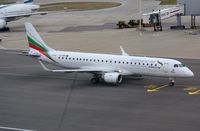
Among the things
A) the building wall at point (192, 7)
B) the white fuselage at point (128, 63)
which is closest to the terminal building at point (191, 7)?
the building wall at point (192, 7)

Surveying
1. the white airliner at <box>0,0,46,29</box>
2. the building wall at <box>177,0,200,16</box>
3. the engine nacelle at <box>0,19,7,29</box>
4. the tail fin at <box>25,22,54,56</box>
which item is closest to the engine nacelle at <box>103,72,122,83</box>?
the tail fin at <box>25,22,54,56</box>

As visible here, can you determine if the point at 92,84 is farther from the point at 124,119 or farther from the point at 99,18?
the point at 99,18

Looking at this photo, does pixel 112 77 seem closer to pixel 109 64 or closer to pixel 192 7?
pixel 109 64

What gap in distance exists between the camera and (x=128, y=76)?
172 feet

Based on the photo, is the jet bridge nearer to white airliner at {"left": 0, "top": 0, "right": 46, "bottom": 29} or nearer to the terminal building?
the terminal building

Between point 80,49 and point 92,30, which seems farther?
point 92,30

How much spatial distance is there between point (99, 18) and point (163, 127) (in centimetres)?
7589

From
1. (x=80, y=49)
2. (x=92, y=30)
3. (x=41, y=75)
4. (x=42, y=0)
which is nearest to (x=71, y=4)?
(x=42, y=0)

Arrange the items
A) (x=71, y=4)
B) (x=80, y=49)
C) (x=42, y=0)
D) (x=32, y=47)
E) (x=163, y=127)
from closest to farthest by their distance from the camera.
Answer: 1. (x=163, y=127)
2. (x=32, y=47)
3. (x=80, y=49)
4. (x=71, y=4)
5. (x=42, y=0)

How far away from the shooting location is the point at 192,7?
89.5 meters

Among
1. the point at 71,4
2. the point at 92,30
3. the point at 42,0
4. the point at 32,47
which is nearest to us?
the point at 32,47

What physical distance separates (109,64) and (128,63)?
1.94m

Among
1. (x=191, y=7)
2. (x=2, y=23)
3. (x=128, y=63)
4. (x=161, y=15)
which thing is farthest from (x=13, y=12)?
(x=128, y=63)

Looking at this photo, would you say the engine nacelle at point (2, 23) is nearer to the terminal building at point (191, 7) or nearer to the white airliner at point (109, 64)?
the terminal building at point (191, 7)
